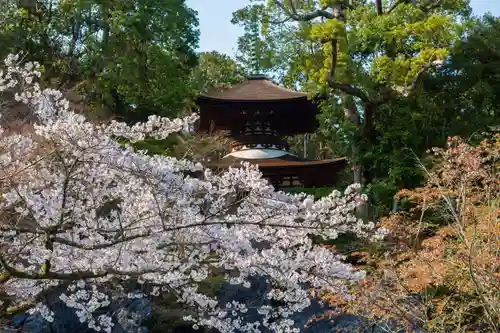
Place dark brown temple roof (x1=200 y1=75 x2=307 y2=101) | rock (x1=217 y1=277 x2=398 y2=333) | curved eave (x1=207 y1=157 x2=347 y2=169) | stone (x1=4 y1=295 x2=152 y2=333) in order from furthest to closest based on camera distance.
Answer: dark brown temple roof (x1=200 y1=75 x2=307 y2=101)
curved eave (x1=207 y1=157 x2=347 y2=169)
rock (x1=217 y1=277 x2=398 y2=333)
stone (x1=4 y1=295 x2=152 y2=333)

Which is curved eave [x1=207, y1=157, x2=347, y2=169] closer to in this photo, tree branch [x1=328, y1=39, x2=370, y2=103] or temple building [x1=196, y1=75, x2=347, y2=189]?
temple building [x1=196, y1=75, x2=347, y2=189]

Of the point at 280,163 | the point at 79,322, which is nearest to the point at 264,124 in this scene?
the point at 280,163

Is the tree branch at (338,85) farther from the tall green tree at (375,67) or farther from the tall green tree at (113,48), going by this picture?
the tall green tree at (113,48)

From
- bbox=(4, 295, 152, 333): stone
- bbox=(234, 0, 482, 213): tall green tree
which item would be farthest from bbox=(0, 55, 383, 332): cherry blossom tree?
bbox=(234, 0, 482, 213): tall green tree

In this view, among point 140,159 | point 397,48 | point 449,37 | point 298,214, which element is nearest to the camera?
point 140,159

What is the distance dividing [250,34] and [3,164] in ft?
75.9

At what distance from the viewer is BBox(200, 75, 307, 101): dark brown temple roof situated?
16.7 meters

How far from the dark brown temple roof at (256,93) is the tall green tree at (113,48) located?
6.34ft

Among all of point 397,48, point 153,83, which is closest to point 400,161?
point 397,48

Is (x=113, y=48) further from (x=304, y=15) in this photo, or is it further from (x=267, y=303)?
(x=267, y=303)

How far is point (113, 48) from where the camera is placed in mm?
18750

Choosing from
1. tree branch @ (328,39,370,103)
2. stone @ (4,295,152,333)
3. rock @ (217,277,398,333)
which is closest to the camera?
stone @ (4,295,152,333)

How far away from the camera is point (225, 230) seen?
4285 mm

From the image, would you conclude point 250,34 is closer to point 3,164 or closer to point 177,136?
point 177,136
